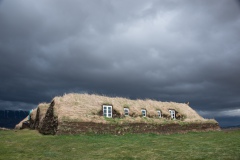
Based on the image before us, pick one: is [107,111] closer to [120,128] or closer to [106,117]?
[106,117]

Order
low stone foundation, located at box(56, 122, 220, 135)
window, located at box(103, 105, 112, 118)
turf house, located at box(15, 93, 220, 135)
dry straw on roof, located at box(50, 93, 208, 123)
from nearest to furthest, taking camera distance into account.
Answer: low stone foundation, located at box(56, 122, 220, 135), turf house, located at box(15, 93, 220, 135), dry straw on roof, located at box(50, 93, 208, 123), window, located at box(103, 105, 112, 118)

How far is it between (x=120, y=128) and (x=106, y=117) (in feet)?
8.73

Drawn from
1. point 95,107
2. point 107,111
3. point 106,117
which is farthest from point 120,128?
point 95,107

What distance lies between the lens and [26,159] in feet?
48.6

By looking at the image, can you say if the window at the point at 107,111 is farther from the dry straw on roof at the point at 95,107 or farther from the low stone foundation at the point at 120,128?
the low stone foundation at the point at 120,128

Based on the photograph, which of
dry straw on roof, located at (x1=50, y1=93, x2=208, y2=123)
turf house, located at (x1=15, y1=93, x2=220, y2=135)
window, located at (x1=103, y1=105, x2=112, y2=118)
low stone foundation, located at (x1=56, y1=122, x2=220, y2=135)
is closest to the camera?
low stone foundation, located at (x1=56, y1=122, x2=220, y2=135)

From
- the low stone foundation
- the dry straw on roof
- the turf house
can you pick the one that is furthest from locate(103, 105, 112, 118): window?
the low stone foundation

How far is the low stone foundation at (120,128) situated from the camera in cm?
2825

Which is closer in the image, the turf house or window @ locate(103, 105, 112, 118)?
the turf house

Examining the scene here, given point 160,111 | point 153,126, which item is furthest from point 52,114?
point 160,111

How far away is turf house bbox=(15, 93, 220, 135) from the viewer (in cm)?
2916

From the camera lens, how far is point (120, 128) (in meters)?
31.6

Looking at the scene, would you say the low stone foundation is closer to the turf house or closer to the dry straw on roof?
the turf house

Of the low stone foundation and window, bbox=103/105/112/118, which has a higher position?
window, bbox=103/105/112/118
